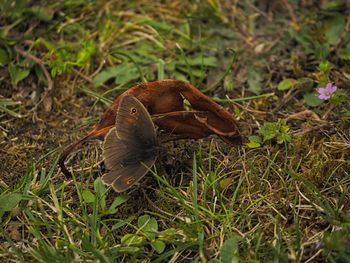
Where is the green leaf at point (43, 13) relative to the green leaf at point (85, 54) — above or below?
above

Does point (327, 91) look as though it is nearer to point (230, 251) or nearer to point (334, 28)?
point (334, 28)

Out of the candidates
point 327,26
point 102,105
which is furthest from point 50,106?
point 327,26

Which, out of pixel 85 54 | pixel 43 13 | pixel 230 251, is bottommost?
pixel 230 251

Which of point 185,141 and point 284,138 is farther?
point 185,141

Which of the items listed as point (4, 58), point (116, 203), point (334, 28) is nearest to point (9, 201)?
point (116, 203)

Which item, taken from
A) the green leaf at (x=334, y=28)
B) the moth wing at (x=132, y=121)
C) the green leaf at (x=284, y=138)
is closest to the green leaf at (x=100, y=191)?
the moth wing at (x=132, y=121)

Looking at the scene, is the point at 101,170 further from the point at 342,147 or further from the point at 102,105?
the point at 342,147

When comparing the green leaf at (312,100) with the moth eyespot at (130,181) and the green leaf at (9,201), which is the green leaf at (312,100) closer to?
the moth eyespot at (130,181)
